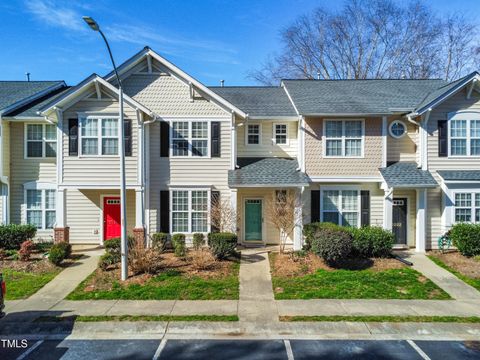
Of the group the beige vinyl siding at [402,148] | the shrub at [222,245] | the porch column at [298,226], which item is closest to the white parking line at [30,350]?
the shrub at [222,245]

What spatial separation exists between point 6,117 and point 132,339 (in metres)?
12.6

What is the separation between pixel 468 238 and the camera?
43.8 feet

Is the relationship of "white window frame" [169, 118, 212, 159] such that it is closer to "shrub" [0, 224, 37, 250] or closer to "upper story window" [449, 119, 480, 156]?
"shrub" [0, 224, 37, 250]

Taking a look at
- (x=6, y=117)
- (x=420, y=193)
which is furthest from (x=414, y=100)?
(x=6, y=117)

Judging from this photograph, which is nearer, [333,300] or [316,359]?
[316,359]

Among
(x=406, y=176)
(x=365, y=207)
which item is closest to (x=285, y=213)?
(x=365, y=207)

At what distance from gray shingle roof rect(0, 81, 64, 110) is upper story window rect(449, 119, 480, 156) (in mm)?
20135

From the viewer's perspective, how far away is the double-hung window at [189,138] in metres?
15.1

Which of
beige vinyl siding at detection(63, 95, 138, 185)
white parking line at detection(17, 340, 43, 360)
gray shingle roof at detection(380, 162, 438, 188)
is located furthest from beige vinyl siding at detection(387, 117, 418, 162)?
white parking line at detection(17, 340, 43, 360)

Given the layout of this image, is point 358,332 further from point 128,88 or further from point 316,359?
point 128,88

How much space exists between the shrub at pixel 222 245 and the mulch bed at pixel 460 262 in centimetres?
829

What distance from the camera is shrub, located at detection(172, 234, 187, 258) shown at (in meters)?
13.5

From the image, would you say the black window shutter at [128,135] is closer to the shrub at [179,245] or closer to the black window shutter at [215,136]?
the black window shutter at [215,136]

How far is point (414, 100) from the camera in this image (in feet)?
53.3
